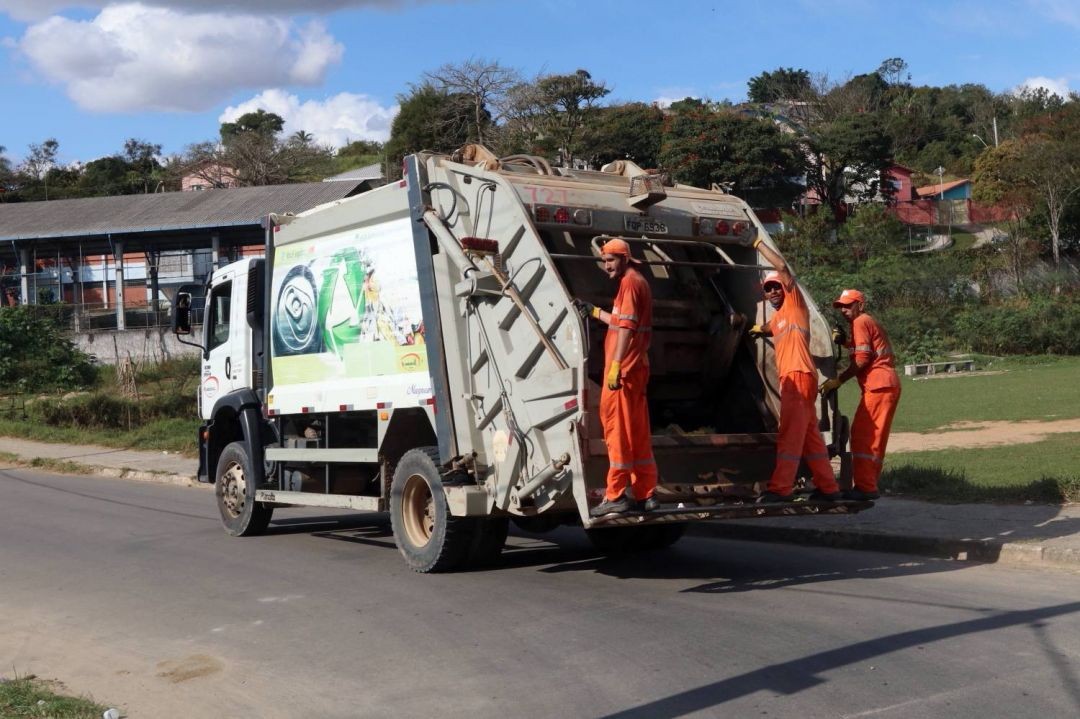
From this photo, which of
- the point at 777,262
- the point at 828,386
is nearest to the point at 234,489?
the point at 777,262

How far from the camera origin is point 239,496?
11.7 m

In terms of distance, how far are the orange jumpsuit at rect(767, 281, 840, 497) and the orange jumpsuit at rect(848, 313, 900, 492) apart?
0.62m

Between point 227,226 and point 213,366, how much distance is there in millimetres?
33453

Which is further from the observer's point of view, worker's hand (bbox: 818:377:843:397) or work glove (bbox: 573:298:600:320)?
worker's hand (bbox: 818:377:843:397)

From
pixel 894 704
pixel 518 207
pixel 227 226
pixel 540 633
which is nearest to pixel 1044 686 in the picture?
pixel 894 704

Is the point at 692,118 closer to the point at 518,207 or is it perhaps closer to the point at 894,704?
the point at 518,207

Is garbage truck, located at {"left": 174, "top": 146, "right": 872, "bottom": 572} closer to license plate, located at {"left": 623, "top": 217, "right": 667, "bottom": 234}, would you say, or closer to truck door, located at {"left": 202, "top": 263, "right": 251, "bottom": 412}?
license plate, located at {"left": 623, "top": 217, "right": 667, "bottom": 234}

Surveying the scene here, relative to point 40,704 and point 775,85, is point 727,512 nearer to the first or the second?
point 40,704

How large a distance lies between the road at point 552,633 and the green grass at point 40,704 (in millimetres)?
234

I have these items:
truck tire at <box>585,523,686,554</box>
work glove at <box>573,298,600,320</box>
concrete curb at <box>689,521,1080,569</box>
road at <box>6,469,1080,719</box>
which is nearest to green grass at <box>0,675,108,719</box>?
road at <box>6,469,1080,719</box>

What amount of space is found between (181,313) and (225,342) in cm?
62

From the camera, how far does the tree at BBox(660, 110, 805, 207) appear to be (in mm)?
49500

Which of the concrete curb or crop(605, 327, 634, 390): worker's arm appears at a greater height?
crop(605, 327, 634, 390): worker's arm

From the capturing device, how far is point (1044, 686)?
5.34m
